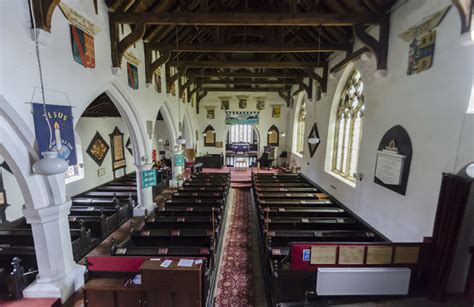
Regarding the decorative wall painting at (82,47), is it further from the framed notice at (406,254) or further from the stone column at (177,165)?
the framed notice at (406,254)

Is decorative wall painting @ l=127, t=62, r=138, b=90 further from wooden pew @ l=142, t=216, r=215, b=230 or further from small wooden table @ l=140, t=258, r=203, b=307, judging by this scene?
small wooden table @ l=140, t=258, r=203, b=307

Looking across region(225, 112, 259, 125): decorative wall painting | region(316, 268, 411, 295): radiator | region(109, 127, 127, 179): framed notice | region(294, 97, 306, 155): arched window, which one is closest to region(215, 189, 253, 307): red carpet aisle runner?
region(316, 268, 411, 295): radiator

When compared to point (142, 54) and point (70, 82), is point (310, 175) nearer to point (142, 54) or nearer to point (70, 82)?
point (142, 54)

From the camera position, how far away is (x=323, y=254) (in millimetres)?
3227

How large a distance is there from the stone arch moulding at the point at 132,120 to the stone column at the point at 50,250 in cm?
267

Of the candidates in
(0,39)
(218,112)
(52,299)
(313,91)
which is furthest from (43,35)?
(218,112)

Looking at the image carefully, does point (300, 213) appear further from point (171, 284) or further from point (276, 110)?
point (276, 110)

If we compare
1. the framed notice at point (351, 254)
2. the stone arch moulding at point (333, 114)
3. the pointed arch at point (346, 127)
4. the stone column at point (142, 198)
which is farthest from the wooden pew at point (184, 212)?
the stone arch moulding at point (333, 114)

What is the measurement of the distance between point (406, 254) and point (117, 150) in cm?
1133

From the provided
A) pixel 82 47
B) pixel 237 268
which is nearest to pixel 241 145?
pixel 237 268

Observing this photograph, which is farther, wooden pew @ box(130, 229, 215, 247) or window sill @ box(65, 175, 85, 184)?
window sill @ box(65, 175, 85, 184)

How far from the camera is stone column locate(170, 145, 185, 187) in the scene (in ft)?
31.6

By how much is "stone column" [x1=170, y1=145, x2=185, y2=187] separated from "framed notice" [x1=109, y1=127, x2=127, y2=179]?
2.86m

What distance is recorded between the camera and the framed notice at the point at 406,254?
10.7ft
